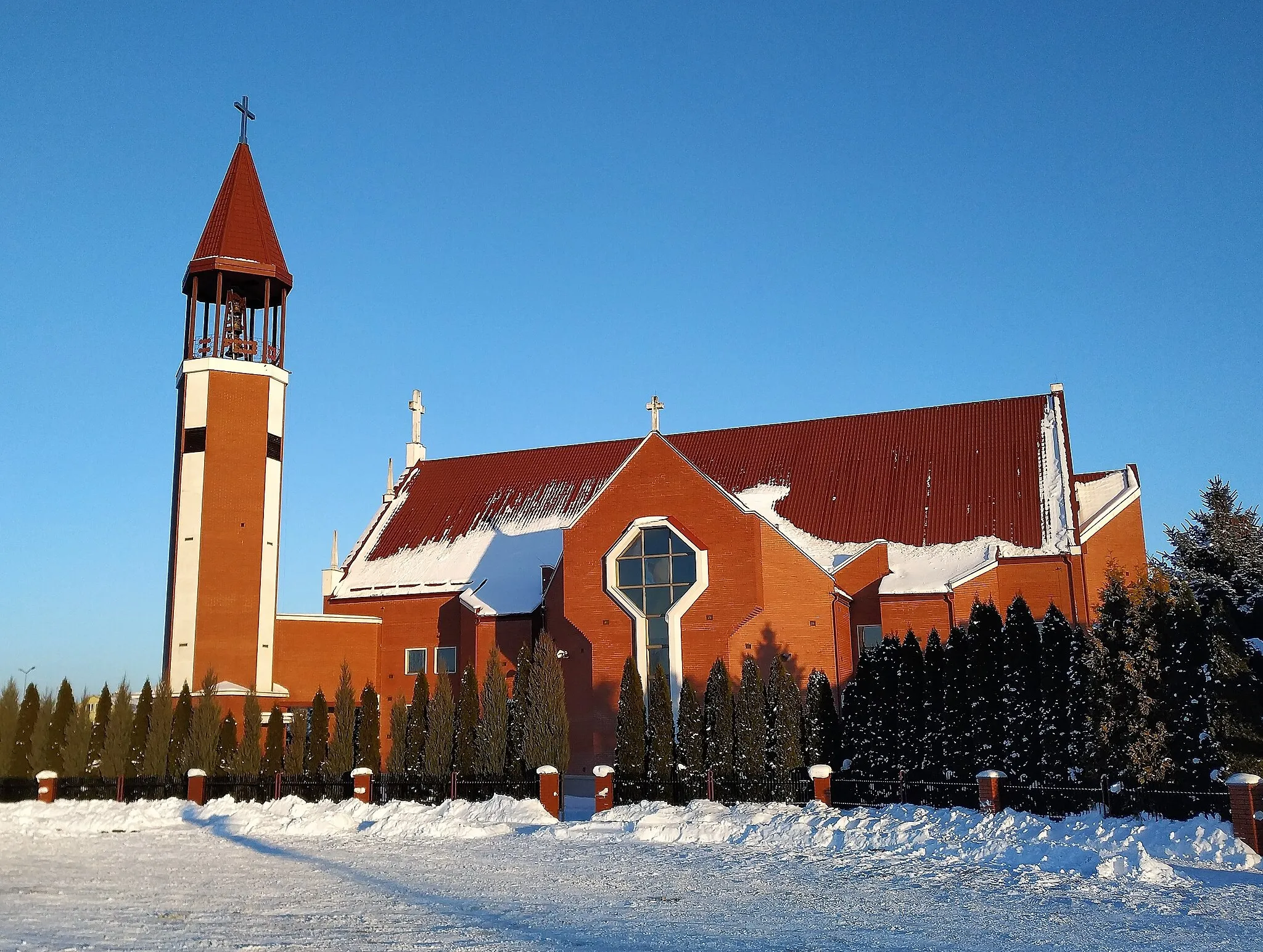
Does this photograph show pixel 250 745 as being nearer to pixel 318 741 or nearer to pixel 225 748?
pixel 225 748

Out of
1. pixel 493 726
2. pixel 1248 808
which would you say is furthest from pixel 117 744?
pixel 1248 808

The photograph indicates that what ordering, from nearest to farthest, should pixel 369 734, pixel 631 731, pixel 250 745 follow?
pixel 631 731, pixel 369 734, pixel 250 745

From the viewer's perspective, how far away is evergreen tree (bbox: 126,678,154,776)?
90.0ft

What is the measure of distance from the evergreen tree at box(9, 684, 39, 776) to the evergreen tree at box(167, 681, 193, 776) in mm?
3749

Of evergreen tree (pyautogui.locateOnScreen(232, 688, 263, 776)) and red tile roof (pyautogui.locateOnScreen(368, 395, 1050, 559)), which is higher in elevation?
red tile roof (pyautogui.locateOnScreen(368, 395, 1050, 559))

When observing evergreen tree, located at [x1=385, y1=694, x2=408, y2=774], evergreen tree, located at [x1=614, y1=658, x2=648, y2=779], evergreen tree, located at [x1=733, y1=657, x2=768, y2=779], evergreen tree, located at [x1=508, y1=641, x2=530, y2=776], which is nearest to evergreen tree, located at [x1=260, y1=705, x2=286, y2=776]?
evergreen tree, located at [x1=385, y1=694, x2=408, y2=774]

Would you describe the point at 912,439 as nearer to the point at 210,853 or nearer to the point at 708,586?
the point at 708,586

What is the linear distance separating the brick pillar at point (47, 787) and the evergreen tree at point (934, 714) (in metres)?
19.8

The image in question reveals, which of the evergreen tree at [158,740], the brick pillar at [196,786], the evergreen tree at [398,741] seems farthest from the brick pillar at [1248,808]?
the evergreen tree at [158,740]

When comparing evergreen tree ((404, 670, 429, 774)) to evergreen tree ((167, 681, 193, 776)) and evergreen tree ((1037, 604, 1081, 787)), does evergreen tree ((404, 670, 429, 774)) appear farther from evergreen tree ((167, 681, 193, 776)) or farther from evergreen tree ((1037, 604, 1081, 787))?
evergreen tree ((1037, 604, 1081, 787))

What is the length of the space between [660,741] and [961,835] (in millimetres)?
8264

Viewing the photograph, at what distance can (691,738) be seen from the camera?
23516mm

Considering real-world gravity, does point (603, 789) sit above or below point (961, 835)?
above

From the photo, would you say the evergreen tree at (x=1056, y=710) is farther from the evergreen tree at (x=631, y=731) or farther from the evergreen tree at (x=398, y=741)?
the evergreen tree at (x=398, y=741)
